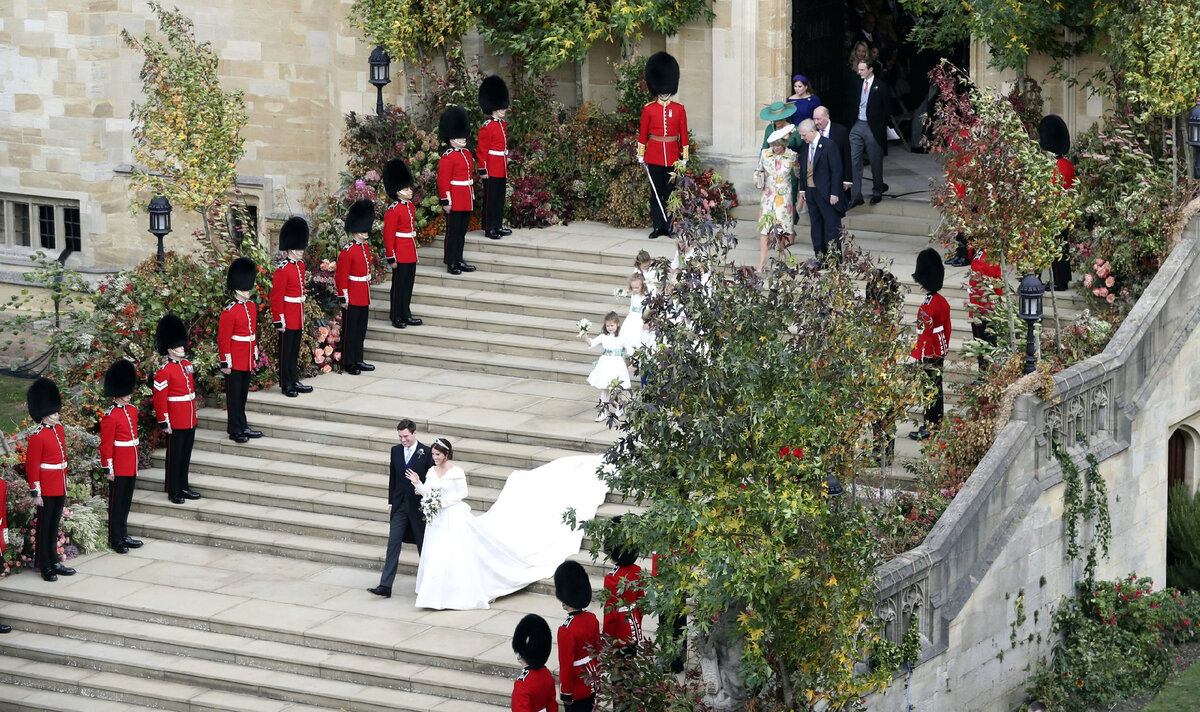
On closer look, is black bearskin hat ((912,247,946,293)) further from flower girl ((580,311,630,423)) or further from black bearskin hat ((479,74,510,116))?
black bearskin hat ((479,74,510,116))

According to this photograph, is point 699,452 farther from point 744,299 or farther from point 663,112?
point 663,112

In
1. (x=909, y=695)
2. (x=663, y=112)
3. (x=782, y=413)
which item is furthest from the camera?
(x=663, y=112)

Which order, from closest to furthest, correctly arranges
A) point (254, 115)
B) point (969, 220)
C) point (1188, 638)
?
point (969, 220)
point (1188, 638)
point (254, 115)

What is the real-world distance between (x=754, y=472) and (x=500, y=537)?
4.76 meters

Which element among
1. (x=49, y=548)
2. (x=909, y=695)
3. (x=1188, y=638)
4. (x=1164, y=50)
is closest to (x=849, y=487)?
(x=909, y=695)

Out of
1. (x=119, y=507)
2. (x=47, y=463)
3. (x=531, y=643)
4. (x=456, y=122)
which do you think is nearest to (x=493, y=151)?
(x=456, y=122)

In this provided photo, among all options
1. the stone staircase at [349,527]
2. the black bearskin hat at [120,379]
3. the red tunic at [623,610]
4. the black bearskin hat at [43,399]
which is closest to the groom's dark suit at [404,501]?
the stone staircase at [349,527]

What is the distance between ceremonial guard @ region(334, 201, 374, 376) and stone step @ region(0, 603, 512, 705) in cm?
467

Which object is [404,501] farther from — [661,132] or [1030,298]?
[661,132]

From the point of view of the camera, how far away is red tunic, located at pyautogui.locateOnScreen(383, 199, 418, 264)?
2291cm

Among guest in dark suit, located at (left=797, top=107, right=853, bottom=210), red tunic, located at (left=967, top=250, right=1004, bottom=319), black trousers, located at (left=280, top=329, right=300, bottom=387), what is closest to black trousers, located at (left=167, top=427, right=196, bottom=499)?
black trousers, located at (left=280, top=329, right=300, bottom=387)

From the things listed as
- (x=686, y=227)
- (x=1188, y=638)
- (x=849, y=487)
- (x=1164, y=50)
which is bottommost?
(x=1188, y=638)

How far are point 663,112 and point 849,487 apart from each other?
22.7 ft

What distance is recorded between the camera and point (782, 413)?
1434cm
